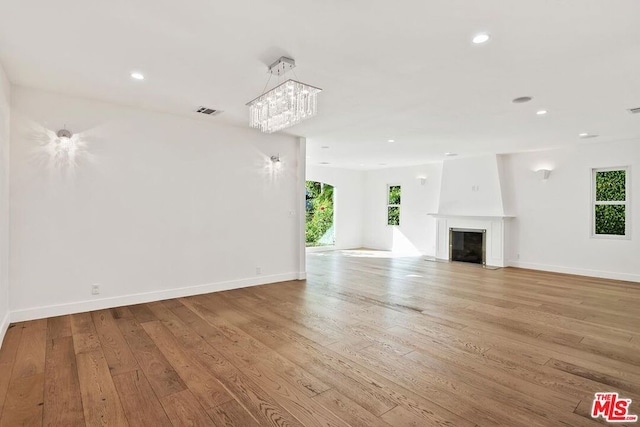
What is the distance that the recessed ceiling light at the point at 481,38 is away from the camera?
2.42 meters

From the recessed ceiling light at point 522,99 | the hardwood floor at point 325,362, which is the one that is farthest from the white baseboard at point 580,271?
the recessed ceiling light at point 522,99

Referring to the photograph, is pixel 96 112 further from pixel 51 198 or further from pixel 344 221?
pixel 344 221

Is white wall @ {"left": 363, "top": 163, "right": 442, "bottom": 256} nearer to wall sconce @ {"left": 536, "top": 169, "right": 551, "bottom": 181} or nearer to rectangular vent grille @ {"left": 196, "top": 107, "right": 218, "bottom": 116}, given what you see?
wall sconce @ {"left": 536, "top": 169, "right": 551, "bottom": 181}

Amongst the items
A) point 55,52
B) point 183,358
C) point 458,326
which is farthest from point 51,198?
point 458,326

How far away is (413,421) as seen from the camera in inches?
75.6

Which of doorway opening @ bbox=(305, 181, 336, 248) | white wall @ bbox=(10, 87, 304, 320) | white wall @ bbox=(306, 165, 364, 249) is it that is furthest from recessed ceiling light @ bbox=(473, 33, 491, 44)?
doorway opening @ bbox=(305, 181, 336, 248)

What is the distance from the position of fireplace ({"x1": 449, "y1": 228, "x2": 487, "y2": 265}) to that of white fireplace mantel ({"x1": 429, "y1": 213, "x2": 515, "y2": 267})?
8cm

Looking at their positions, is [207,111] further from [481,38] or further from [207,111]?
[481,38]

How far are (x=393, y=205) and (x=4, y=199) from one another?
8.66 m

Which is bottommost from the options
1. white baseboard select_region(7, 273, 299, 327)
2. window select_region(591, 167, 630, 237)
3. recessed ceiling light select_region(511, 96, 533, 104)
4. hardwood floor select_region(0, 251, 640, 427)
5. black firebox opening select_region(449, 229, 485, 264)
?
hardwood floor select_region(0, 251, 640, 427)

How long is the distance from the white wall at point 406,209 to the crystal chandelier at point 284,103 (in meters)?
6.43

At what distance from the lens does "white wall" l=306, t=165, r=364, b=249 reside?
33.3 ft

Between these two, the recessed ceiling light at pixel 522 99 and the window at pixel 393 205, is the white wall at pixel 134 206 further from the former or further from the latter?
the window at pixel 393 205

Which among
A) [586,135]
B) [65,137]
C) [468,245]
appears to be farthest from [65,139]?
[468,245]
